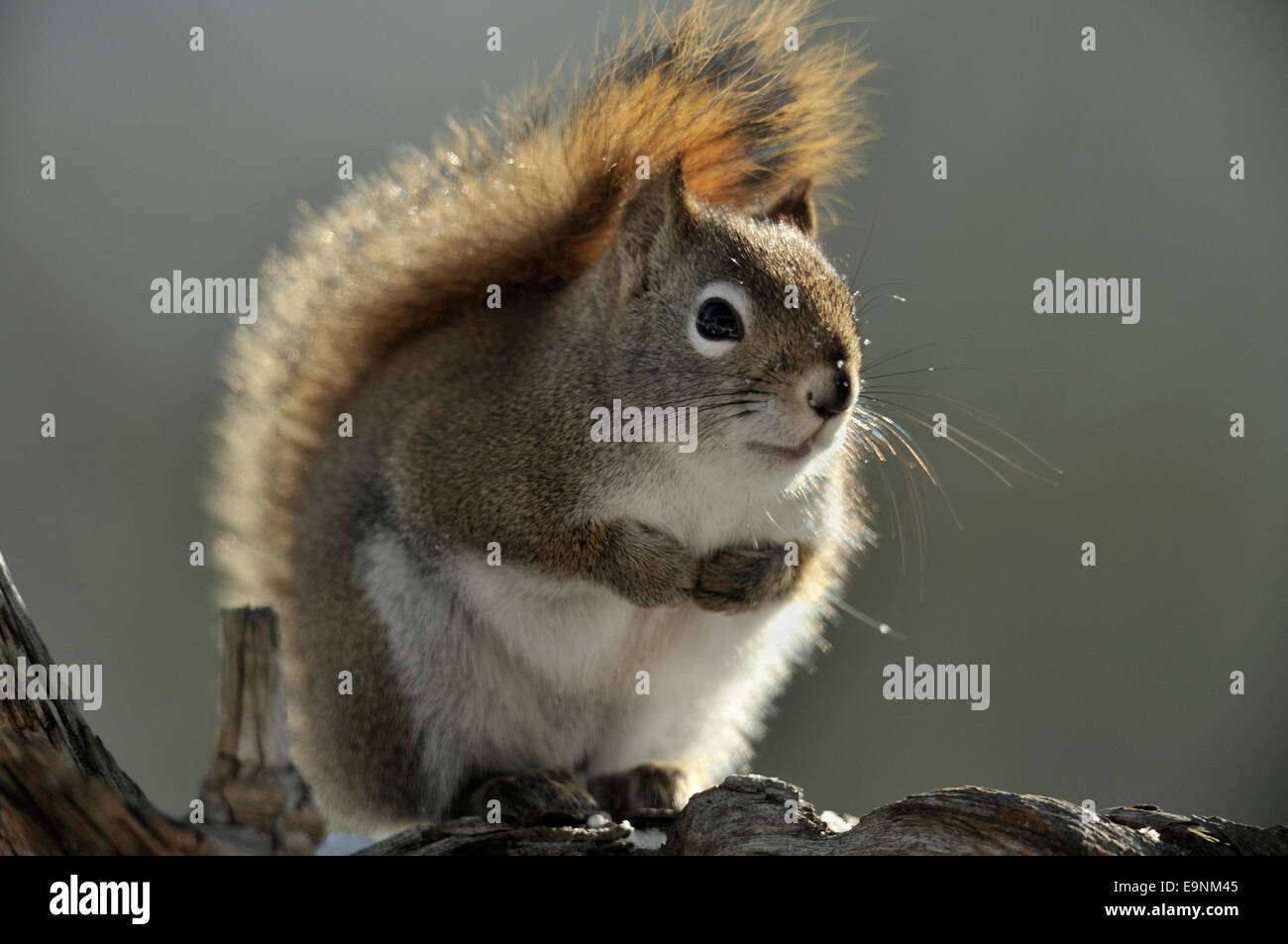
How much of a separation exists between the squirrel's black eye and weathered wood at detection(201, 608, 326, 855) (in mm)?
1140

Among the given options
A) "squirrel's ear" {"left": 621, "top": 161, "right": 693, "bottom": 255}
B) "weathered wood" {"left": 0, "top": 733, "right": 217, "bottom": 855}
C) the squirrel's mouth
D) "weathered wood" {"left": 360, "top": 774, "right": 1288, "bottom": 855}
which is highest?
"squirrel's ear" {"left": 621, "top": 161, "right": 693, "bottom": 255}

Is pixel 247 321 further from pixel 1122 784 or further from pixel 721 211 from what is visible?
pixel 1122 784

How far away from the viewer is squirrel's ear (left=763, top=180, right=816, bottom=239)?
103 inches

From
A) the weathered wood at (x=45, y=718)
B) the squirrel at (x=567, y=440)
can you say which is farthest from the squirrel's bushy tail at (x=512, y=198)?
the weathered wood at (x=45, y=718)

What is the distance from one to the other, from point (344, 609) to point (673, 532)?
66 cm

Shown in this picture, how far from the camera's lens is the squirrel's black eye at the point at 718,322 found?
2.21 metres

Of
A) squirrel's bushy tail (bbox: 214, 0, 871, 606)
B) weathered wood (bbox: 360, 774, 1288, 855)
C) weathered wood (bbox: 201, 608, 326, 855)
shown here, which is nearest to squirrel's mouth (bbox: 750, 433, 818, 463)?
weathered wood (bbox: 360, 774, 1288, 855)

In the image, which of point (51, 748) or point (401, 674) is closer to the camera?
point (51, 748)

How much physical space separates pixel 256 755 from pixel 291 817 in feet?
0.27

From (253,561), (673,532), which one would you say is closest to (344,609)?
(253,561)

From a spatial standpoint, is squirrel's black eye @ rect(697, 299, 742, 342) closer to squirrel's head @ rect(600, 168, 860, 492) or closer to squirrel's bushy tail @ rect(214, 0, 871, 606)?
squirrel's head @ rect(600, 168, 860, 492)

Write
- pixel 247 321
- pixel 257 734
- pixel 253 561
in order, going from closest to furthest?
pixel 257 734
pixel 253 561
pixel 247 321

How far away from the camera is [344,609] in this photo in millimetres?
2316

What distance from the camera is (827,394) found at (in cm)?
207
